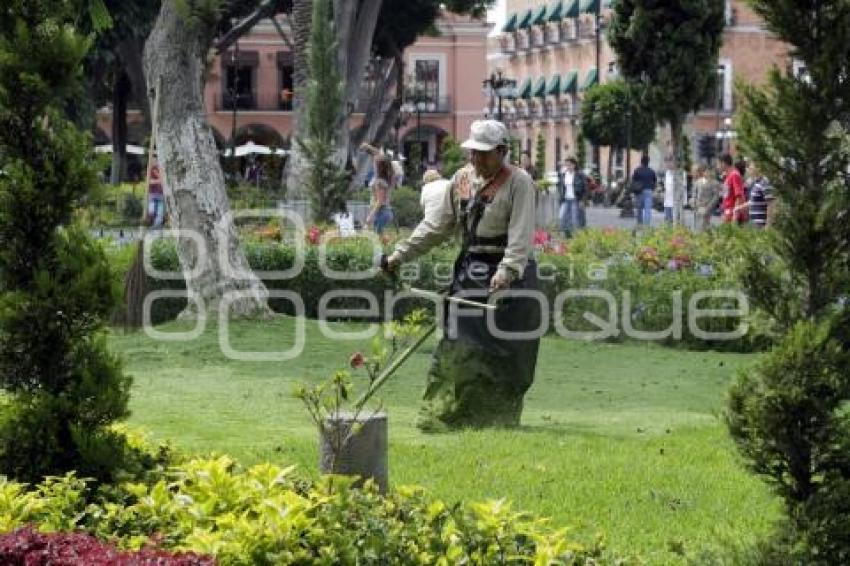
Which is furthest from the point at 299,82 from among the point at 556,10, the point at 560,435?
the point at 556,10

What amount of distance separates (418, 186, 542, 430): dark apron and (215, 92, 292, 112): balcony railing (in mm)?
63839

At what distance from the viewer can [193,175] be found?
16.6m

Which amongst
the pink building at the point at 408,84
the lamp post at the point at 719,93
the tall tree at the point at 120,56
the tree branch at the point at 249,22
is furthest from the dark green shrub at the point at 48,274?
the pink building at the point at 408,84

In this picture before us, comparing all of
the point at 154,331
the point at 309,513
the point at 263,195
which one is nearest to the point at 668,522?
the point at 309,513

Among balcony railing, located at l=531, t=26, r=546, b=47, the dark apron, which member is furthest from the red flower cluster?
balcony railing, located at l=531, t=26, r=546, b=47

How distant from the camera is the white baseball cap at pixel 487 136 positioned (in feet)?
31.0

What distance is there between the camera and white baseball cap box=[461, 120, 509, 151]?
9453 millimetres

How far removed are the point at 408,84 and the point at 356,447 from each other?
6300 cm

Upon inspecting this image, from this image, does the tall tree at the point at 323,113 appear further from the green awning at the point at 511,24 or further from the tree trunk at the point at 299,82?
the green awning at the point at 511,24

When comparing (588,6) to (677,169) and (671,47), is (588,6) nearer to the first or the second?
(677,169)

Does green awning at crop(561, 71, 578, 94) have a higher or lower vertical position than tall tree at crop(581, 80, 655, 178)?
higher

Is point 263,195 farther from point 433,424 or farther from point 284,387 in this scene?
point 433,424

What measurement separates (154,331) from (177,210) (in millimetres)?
1238

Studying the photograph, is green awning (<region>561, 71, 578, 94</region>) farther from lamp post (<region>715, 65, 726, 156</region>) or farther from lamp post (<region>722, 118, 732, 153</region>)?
lamp post (<region>715, 65, 726, 156</region>)
